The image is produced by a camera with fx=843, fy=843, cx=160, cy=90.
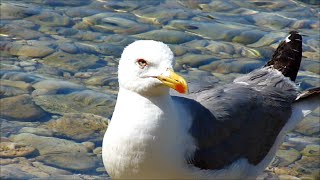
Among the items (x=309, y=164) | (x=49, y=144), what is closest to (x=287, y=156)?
(x=309, y=164)

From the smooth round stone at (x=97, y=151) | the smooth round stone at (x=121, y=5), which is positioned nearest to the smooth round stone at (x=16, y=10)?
the smooth round stone at (x=121, y=5)

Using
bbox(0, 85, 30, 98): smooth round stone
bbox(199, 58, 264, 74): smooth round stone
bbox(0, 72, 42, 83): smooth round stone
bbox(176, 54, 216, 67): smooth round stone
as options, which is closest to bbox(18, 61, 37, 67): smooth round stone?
bbox(0, 72, 42, 83): smooth round stone

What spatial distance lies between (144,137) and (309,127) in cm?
274

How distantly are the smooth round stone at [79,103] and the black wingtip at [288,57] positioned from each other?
1.70 meters

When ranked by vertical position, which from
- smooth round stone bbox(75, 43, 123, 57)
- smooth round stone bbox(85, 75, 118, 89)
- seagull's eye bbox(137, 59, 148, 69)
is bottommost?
smooth round stone bbox(75, 43, 123, 57)

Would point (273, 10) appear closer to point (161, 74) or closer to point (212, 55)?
point (212, 55)

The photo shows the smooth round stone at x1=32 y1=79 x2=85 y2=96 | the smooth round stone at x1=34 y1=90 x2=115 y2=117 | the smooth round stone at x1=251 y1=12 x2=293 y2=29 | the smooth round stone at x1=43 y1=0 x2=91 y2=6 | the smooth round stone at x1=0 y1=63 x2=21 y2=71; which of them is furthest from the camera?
the smooth round stone at x1=43 y1=0 x2=91 y2=6

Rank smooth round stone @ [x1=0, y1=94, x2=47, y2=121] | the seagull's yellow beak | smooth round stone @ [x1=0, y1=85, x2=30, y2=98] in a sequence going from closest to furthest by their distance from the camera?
1. the seagull's yellow beak
2. smooth round stone @ [x1=0, y1=94, x2=47, y2=121]
3. smooth round stone @ [x1=0, y1=85, x2=30, y2=98]

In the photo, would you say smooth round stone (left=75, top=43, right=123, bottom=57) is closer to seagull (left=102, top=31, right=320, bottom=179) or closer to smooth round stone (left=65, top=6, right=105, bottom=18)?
smooth round stone (left=65, top=6, right=105, bottom=18)

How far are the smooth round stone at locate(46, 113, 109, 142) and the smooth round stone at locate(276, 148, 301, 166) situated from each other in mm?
1491

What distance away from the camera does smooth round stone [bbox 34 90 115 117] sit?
7.50m

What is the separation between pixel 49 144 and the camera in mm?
6828

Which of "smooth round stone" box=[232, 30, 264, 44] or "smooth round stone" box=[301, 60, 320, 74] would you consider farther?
"smooth round stone" box=[232, 30, 264, 44]

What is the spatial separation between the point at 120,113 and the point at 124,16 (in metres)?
5.01
